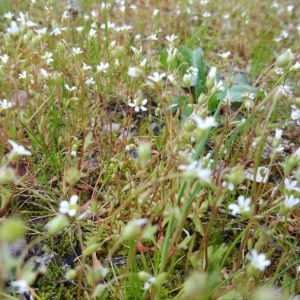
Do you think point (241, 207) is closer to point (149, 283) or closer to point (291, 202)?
point (291, 202)

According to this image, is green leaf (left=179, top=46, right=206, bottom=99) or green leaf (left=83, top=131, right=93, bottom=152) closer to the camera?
green leaf (left=83, top=131, right=93, bottom=152)

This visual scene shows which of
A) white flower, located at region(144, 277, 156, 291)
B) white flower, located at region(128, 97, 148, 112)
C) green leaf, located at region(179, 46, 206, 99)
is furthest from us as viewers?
green leaf, located at region(179, 46, 206, 99)

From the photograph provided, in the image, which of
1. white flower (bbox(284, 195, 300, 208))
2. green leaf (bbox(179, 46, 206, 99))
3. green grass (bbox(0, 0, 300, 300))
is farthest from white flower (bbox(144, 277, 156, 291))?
green leaf (bbox(179, 46, 206, 99))

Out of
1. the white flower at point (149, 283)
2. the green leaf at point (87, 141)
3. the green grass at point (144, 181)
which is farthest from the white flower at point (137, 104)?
the white flower at point (149, 283)

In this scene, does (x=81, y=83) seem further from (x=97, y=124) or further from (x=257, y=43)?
(x=257, y=43)

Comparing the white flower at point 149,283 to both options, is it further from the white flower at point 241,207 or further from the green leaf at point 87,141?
the green leaf at point 87,141

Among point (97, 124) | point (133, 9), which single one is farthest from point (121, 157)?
point (133, 9)

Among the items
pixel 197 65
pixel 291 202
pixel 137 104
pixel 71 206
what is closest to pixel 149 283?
pixel 71 206

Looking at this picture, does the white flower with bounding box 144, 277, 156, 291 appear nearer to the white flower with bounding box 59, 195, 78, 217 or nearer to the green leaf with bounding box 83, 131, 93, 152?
the white flower with bounding box 59, 195, 78, 217
